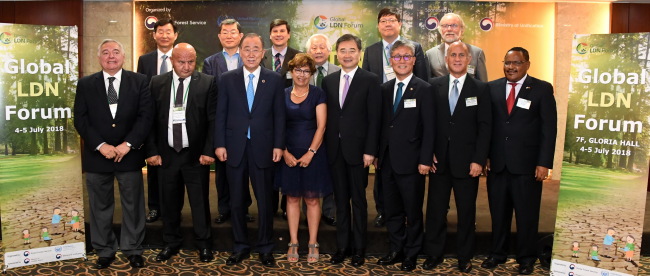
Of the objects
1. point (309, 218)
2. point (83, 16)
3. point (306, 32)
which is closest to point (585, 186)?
point (309, 218)

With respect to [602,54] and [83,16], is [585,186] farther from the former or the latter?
[83,16]

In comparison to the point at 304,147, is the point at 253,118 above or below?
above

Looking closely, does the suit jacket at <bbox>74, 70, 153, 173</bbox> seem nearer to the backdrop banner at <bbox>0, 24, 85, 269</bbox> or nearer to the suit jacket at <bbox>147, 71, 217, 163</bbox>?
the suit jacket at <bbox>147, 71, 217, 163</bbox>

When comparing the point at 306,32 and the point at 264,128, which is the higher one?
the point at 306,32

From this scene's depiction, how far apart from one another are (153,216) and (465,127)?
262cm

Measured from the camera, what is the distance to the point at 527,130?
13.1 ft

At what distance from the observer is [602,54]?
3930 mm

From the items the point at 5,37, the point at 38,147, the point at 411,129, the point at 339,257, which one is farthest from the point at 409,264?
the point at 5,37

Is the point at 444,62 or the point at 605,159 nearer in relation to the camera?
the point at 605,159

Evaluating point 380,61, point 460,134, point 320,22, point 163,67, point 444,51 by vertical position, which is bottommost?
point 460,134

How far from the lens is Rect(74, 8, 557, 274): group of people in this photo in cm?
399

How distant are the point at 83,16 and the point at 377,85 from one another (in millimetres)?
5122

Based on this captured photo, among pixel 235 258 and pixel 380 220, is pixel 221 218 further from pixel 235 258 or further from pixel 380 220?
pixel 380 220

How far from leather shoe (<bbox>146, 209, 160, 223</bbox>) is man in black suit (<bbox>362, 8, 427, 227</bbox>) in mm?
1826
